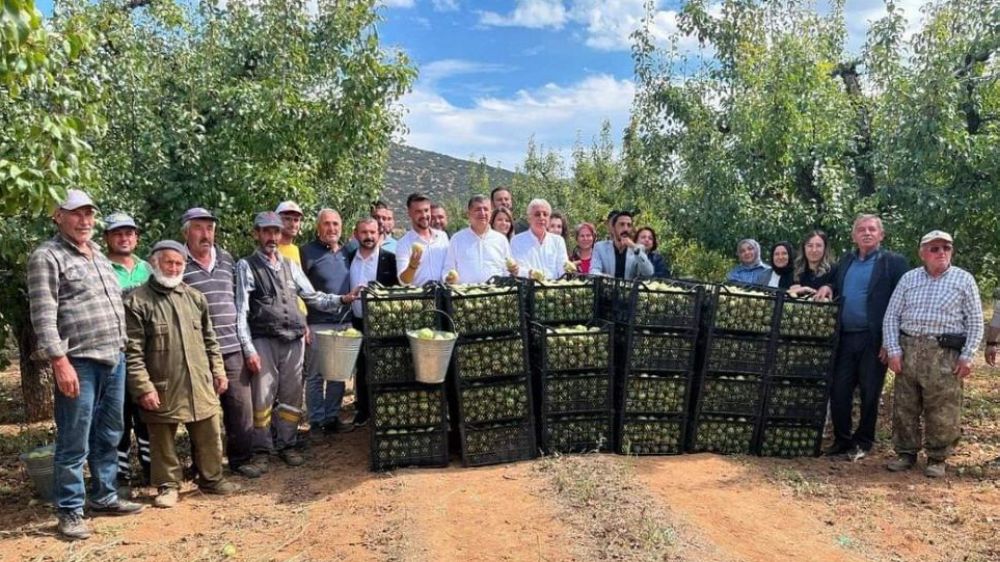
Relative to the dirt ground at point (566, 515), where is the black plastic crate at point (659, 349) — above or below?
above

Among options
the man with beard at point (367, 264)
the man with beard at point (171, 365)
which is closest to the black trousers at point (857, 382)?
the man with beard at point (367, 264)

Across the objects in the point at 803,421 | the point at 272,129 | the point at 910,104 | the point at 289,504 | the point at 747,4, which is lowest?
the point at 289,504

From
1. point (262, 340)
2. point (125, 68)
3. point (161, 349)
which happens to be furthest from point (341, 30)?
point (161, 349)

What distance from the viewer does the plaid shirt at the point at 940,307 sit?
5488 millimetres

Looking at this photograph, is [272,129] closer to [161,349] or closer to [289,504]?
[161,349]

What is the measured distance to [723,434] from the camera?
605 centimetres

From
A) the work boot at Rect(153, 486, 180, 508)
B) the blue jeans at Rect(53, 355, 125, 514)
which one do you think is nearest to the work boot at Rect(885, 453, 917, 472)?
the work boot at Rect(153, 486, 180, 508)

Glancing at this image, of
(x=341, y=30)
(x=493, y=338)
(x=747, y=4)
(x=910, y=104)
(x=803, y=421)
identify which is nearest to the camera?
(x=493, y=338)

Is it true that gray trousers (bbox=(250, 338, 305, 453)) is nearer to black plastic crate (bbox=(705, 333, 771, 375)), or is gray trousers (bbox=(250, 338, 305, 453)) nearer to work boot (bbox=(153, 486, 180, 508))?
work boot (bbox=(153, 486, 180, 508))

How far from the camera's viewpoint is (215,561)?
13.7ft

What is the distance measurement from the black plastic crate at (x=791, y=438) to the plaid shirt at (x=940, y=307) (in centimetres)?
97

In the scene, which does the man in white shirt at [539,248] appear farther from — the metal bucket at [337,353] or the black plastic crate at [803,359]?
the black plastic crate at [803,359]

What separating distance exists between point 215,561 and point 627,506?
102 inches

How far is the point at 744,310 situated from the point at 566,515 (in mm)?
2410
